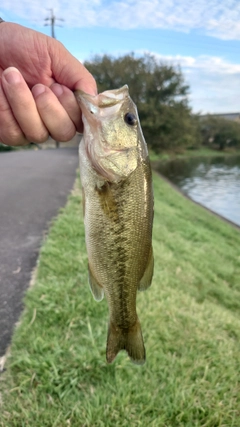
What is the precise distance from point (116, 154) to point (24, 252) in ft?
13.2

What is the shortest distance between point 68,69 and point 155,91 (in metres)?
32.4

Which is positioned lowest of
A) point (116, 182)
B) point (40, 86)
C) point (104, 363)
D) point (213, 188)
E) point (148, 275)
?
point (213, 188)

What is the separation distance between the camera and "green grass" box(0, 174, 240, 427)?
9.43ft

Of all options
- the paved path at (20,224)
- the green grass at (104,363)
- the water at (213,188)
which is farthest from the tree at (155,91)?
the green grass at (104,363)

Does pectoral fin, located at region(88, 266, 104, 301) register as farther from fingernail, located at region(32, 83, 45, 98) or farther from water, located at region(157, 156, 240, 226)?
water, located at region(157, 156, 240, 226)

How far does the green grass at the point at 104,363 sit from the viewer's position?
113 inches

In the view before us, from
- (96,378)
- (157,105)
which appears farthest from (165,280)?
(157,105)

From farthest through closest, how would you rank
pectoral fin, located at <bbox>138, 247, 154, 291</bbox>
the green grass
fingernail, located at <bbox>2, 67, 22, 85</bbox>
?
the green grass
pectoral fin, located at <bbox>138, 247, 154, 291</bbox>
fingernail, located at <bbox>2, 67, 22, 85</bbox>

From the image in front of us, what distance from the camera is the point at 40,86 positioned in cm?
187

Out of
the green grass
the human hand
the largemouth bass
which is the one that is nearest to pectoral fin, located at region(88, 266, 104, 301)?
the largemouth bass

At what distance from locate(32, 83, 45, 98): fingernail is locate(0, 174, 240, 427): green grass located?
2.22 m

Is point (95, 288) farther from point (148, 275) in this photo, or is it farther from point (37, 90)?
point (37, 90)

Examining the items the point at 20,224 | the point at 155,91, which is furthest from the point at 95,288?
the point at 155,91

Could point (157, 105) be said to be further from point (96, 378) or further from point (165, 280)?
point (96, 378)
